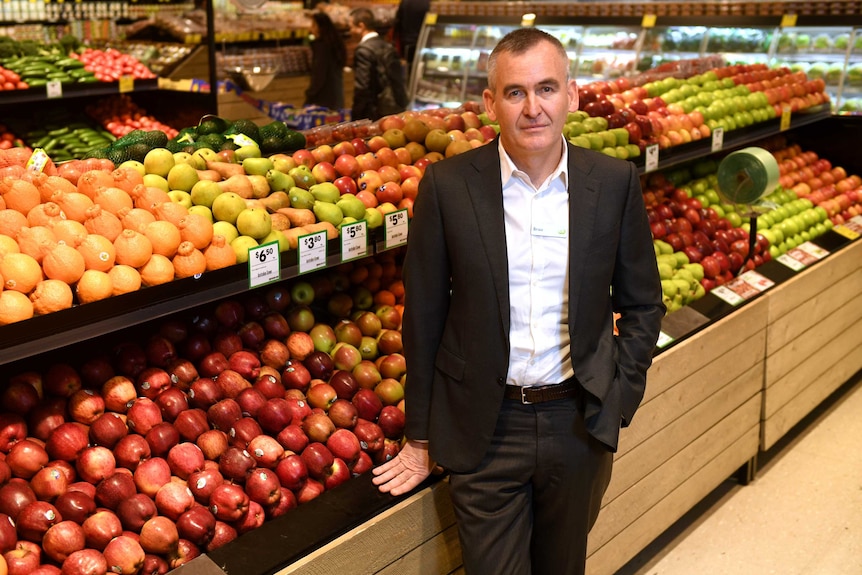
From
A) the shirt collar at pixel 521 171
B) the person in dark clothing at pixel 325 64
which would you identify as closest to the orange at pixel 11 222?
the shirt collar at pixel 521 171

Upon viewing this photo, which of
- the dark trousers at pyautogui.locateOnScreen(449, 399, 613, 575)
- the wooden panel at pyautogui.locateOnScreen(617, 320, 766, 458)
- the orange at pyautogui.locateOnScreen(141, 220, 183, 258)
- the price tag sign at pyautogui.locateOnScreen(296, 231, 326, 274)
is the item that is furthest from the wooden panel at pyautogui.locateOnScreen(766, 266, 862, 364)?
the orange at pyautogui.locateOnScreen(141, 220, 183, 258)

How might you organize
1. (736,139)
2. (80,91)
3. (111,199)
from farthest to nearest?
(80,91), (736,139), (111,199)

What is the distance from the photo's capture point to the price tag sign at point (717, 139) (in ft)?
14.9

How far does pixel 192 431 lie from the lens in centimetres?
238

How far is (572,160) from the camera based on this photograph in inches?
84.0

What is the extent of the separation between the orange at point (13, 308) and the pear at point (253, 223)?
73cm

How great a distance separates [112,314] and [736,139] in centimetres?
373

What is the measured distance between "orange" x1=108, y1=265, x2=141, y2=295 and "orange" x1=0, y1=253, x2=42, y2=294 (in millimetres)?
170

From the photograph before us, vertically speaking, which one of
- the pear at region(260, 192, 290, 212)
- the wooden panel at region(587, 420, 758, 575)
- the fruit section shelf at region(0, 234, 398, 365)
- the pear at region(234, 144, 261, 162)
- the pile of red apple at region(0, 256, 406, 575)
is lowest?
the wooden panel at region(587, 420, 758, 575)

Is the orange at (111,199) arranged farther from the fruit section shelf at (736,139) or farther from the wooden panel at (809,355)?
the wooden panel at (809,355)

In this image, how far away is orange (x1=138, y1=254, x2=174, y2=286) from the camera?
→ 224cm

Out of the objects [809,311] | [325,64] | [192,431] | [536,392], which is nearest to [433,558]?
[536,392]

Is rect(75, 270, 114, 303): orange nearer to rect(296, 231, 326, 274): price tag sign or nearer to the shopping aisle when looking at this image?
rect(296, 231, 326, 274): price tag sign

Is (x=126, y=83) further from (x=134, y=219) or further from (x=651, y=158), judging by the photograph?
(x=134, y=219)
